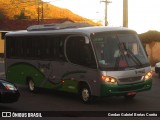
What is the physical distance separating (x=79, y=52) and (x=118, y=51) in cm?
149

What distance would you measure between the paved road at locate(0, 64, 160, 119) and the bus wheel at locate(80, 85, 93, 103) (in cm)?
20

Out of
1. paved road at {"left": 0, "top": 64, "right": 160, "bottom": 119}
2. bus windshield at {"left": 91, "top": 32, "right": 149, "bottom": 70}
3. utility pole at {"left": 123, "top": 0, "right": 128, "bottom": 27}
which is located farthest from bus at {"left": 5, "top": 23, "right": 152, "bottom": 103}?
utility pole at {"left": 123, "top": 0, "right": 128, "bottom": 27}

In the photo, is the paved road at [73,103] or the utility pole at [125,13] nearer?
the paved road at [73,103]

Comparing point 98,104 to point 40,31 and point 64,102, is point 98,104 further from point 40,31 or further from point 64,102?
point 40,31

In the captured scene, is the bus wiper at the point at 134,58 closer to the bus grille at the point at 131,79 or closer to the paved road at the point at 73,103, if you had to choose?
the bus grille at the point at 131,79

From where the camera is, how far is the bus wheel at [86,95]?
16.8m

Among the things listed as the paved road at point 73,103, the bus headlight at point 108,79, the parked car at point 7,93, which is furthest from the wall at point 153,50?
the parked car at point 7,93

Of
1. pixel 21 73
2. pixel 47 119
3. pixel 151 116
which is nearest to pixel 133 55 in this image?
pixel 151 116

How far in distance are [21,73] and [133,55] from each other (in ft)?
21.4

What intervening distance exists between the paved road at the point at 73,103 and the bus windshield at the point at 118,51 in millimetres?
1340

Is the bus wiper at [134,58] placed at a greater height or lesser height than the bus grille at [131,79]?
greater

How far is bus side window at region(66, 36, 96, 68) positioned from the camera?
660 inches

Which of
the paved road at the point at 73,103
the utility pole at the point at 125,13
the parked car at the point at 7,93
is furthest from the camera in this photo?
the utility pole at the point at 125,13

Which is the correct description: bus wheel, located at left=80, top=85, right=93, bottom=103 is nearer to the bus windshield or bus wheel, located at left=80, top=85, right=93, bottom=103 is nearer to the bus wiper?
the bus windshield
